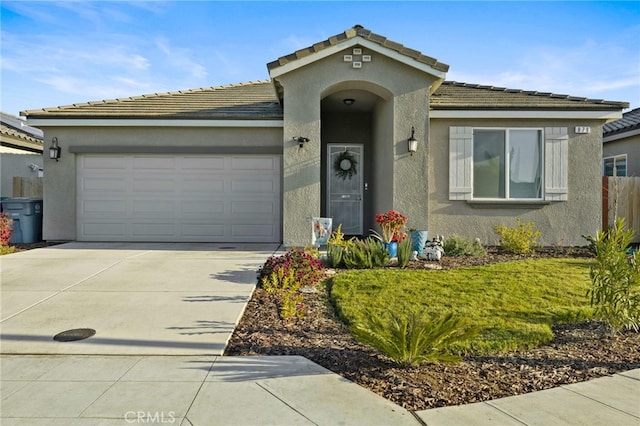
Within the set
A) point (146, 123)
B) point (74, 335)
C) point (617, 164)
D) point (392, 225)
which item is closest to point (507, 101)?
point (392, 225)

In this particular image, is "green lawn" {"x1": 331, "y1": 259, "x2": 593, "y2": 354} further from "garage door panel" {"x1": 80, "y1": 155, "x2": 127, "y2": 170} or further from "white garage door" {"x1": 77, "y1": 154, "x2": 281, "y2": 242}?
"garage door panel" {"x1": 80, "y1": 155, "x2": 127, "y2": 170}

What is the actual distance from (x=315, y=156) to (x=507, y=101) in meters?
5.13

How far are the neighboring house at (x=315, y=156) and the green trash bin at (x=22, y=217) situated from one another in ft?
1.29

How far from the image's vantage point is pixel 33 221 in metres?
11.1

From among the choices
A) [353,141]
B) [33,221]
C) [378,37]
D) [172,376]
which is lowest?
[172,376]

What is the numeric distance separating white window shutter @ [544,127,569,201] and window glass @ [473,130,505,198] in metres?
1.06

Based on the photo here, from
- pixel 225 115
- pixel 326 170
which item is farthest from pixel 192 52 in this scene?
pixel 326 170

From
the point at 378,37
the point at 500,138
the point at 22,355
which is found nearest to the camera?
the point at 22,355

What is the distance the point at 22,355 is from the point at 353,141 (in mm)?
10062

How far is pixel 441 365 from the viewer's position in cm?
373

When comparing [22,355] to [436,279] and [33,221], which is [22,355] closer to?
[436,279]

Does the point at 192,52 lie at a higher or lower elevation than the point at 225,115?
higher

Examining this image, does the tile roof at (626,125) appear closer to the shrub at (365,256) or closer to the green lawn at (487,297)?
the green lawn at (487,297)

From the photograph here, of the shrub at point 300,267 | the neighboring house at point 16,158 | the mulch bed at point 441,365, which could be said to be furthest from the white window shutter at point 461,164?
the neighboring house at point 16,158
